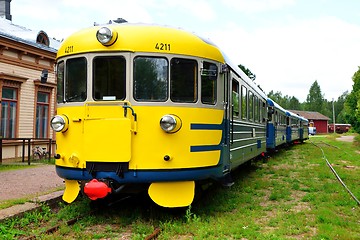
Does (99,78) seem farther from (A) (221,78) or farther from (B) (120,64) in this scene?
(A) (221,78)

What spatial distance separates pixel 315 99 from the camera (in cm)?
10944

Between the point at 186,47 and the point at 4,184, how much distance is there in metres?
6.15

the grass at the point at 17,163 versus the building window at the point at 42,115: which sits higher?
the building window at the point at 42,115

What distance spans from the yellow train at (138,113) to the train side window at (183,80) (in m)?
0.02

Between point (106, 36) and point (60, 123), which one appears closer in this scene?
point (106, 36)

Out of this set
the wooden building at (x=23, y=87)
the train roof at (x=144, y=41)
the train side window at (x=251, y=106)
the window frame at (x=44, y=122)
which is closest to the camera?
the train roof at (x=144, y=41)

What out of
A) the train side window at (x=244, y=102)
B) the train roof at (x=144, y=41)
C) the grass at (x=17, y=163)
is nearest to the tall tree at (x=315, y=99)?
the grass at (x=17, y=163)

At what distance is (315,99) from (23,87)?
103m

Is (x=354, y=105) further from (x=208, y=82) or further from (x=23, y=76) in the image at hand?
(x=208, y=82)

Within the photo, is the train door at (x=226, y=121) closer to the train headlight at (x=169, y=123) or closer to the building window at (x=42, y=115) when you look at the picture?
the train headlight at (x=169, y=123)

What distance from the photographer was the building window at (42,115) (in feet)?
55.0

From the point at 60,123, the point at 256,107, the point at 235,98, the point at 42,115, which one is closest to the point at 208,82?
the point at 235,98

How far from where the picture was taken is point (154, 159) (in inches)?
239

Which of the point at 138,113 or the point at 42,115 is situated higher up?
the point at 42,115
